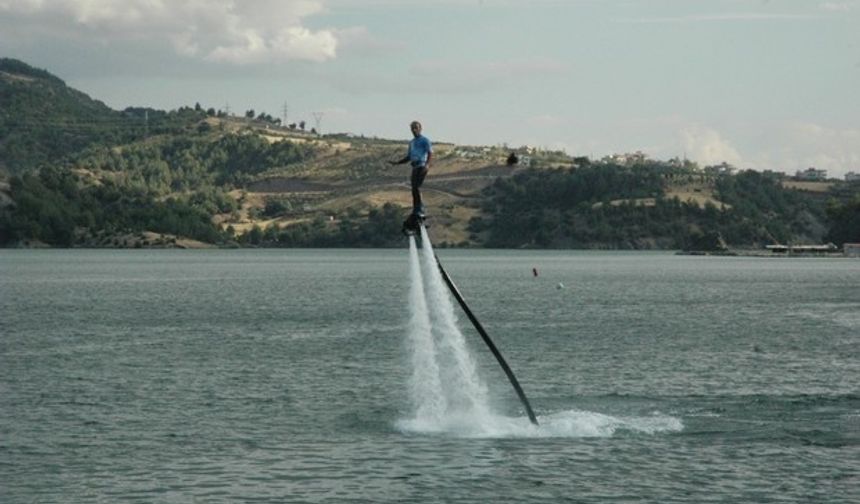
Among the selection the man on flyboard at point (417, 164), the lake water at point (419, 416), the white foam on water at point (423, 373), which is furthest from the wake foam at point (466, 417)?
the man on flyboard at point (417, 164)

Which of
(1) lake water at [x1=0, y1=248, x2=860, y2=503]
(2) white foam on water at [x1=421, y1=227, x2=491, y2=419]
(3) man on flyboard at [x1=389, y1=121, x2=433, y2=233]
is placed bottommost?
(1) lake water at [x1=0, y1=248, x2=860, y2=503]

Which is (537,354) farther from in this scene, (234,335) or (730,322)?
(730,322)

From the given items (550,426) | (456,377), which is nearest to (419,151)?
(550,426)

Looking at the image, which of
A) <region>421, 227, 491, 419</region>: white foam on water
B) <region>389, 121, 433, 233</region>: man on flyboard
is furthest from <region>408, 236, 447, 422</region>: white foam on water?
<region>389, 121, 433, 233</region>: man on flyboard

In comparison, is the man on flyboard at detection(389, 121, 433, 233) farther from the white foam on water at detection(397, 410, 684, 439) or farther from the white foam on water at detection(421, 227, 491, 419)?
the white foam on water at detection(397, 410, 684, 439)

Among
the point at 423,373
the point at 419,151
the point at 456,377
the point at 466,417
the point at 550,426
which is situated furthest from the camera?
the point at 423,373

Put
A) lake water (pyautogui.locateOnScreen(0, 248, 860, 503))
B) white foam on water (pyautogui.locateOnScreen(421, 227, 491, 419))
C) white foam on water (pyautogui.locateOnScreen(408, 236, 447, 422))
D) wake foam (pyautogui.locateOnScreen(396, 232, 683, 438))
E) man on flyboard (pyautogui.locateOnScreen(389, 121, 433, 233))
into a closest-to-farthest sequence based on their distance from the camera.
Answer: man on flyboard (pyautogui.locateOnScreen(389, 121, 433, 233)) < lake water (pyautogui.locateOnScreen(0, 248, 860, 503)) < white foam on water (pyautogui.locateOnScreen(408, 236, 447, 422)) < white foam on water (pyautogui.locateOnScreen(421, 227, 491, 419)) < wake foam (pyautogui.locateOnScreen(396, 232, 683, 438))

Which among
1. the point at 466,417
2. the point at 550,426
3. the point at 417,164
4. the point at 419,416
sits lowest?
the point at 419,416

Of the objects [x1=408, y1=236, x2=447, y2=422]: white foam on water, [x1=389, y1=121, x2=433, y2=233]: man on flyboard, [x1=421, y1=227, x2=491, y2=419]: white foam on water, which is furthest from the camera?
[x1=421, y1=227, x2=491, y2=419]: white foam on water

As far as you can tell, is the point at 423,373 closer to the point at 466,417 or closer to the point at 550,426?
the point at 466,417

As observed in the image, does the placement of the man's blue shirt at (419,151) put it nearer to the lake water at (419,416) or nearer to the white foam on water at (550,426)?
the lake water at (419,416)

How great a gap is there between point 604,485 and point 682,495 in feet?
10.6

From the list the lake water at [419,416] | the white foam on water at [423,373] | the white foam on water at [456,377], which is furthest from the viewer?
the white foam on water at [456,377]

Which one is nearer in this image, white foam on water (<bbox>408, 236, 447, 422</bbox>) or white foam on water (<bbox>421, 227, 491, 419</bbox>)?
white foam on water (<bbox>408, 236, 447, 422</bbox>)
